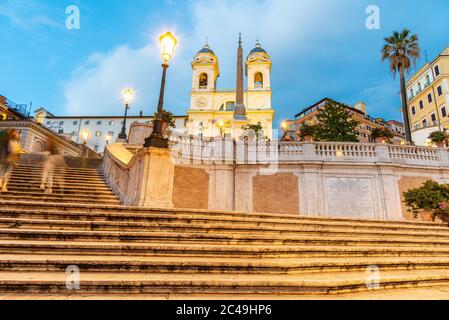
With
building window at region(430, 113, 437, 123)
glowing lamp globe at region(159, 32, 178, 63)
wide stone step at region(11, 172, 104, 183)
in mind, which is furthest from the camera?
building window at region(430, 113, 437, 123)

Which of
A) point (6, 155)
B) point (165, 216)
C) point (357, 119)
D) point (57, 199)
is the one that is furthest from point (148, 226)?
point (357, 119)

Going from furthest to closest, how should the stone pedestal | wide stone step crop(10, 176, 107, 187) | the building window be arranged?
the building window, wide stone step crop(10, 176, 107, 187), the stone pedestal

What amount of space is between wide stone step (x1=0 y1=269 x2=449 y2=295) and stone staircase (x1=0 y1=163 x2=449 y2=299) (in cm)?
1

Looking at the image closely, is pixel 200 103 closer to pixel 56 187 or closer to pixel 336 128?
pixel 336 128

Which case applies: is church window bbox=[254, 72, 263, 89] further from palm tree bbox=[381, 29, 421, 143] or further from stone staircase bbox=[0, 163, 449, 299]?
stone staircase bbox=[0, 163, 449, 299]

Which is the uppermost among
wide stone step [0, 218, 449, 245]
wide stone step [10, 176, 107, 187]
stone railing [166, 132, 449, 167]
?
stone railing [166, 132, 449, 167]

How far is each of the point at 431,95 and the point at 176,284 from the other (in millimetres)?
60084

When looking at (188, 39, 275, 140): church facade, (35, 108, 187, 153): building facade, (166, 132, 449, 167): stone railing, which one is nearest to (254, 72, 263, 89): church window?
(188, 39, 275, 140): church facade

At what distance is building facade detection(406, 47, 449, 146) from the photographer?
4422 centimetres

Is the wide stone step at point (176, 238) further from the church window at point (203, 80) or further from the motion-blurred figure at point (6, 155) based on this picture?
the church window at point (203, 80)

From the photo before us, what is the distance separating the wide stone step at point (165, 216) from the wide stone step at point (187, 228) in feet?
0.56

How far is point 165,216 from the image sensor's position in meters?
5.29
